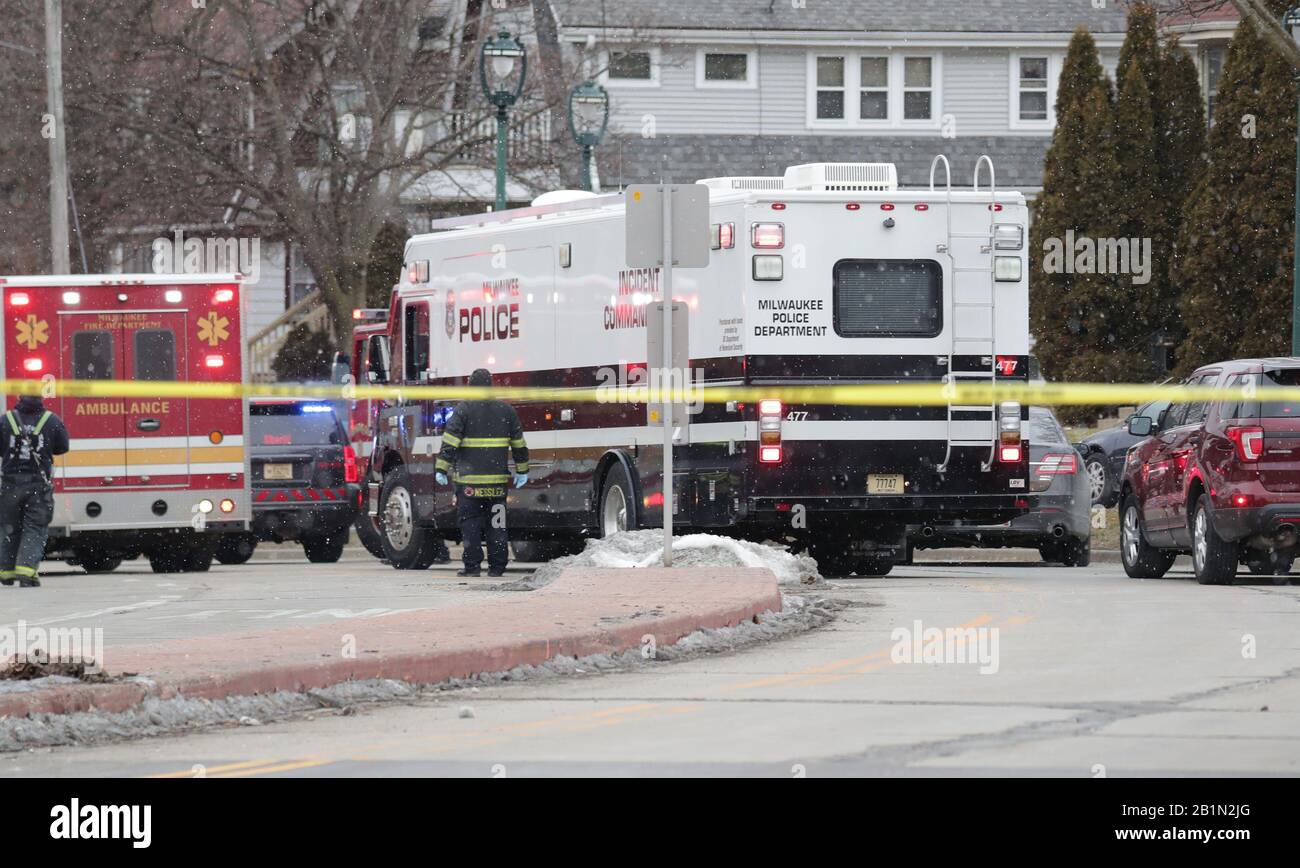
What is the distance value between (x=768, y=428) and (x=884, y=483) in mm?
1191

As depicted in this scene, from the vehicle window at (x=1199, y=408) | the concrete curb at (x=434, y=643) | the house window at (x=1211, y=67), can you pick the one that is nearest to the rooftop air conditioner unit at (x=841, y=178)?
the vehicle window at (x=1199, y=408)

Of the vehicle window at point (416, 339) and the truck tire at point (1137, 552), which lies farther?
the vehicle window at point (416, 339)

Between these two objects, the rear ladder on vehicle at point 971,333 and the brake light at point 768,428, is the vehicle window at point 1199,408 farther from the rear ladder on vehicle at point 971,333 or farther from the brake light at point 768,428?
the brake light at point 768,428

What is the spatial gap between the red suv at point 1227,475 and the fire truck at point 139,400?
888 centimetres

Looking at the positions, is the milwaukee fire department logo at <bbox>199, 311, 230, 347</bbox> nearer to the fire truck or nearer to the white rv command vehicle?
the fire truck

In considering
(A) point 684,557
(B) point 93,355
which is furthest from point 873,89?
(A) point 684,557

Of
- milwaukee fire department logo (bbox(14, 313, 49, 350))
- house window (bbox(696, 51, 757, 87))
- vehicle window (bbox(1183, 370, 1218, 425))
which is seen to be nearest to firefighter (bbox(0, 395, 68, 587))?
milwaukee fire department logo (bbox(14, 313, 49, 350))

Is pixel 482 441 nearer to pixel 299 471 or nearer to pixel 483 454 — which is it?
pixel 483 454

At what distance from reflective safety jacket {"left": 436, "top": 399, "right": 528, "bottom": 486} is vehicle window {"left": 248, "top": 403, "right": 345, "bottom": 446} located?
5.56m

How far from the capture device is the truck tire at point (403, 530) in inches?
999

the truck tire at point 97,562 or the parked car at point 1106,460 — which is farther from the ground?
the parked car at point 1106,460

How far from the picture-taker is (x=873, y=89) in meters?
48.4

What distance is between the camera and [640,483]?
21.4 m
